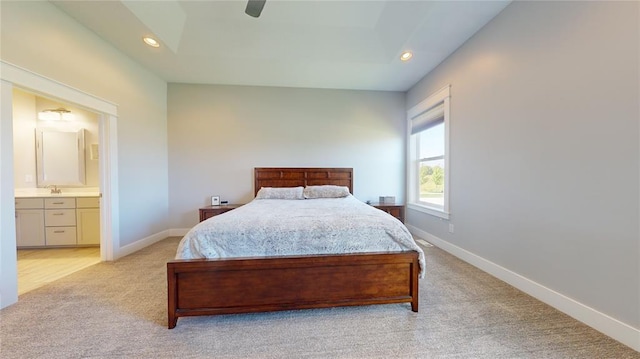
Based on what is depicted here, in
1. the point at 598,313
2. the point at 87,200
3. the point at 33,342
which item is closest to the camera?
the point at 33,342

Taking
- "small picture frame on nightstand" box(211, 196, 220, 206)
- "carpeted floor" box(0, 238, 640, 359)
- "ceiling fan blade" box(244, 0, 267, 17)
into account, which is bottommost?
"carpeted floor" box(0, 238, 640, 359)

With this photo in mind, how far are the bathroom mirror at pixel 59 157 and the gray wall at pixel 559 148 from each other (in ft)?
18.5

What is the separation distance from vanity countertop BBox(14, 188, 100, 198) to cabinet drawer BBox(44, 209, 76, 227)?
9.0 inches

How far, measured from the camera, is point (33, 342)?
5.00 ft

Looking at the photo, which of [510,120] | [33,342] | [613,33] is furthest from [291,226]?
[613,33]

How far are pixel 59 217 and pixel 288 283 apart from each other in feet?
12.6

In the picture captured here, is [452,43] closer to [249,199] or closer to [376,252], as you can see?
[376,252]

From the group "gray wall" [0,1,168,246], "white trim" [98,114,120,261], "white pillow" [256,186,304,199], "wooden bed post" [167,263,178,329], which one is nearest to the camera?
"wooden bed post" [167,263,178,329]

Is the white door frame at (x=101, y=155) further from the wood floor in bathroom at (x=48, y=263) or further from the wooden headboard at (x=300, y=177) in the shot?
the wooden headboard at (x=300, y=177)

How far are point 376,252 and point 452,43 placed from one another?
2.77m

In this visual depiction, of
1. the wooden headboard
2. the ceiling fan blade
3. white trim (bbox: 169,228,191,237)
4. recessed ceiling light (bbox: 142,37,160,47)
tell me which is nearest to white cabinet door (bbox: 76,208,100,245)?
white trim (bbox: 169,228,191,237)

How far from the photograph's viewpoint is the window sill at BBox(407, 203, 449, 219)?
335 cm

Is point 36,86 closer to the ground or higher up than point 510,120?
higher up

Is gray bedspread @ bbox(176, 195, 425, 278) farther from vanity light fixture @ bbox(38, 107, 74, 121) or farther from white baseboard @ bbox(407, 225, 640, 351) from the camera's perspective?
vanity light fixture @ bbox(38, 107, 74, 121)
